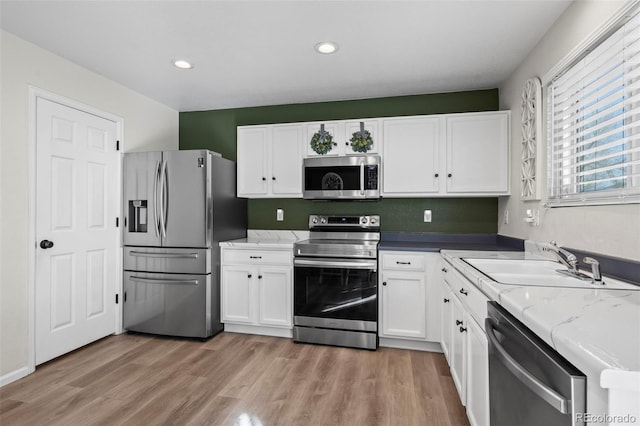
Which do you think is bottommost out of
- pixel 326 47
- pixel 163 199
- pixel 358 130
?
pixel 163 199

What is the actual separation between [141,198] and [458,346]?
299 cm

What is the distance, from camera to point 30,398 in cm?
209

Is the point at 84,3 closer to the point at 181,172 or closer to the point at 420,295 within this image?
the point at 181,172

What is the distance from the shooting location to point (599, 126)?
5.15 ft

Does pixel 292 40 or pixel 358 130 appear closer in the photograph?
pixel 292 40

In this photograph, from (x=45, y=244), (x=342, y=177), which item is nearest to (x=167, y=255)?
(x=45, y=244)

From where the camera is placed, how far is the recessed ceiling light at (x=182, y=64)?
2.63m

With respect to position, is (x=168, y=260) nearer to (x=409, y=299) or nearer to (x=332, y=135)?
(x=332, y=135)

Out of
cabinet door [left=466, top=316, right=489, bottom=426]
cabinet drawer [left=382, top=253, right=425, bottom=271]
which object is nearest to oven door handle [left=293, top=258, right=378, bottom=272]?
cabinet drawer [left=382, top=253, right=425, bottom=271]

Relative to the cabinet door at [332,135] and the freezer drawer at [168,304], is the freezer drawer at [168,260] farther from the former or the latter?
the cabinet door at [332,135]

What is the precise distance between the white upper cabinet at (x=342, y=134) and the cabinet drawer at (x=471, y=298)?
1.60 m

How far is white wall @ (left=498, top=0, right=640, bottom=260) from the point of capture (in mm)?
1409

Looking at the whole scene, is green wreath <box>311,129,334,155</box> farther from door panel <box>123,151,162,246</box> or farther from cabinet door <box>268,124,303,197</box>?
door panel <box>123,151,162,246</box>

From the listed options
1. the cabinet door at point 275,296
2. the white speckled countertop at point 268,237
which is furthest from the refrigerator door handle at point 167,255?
the cabinet door at point 275,296
